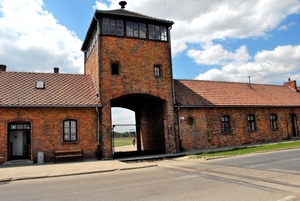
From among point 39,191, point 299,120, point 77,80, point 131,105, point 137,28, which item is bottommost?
point 39,191

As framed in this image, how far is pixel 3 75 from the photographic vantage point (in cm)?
1833

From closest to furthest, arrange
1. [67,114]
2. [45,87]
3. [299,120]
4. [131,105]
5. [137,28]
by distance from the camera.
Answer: [67,114] < [45,87] < [137,28] < [131,105] < [299,120]

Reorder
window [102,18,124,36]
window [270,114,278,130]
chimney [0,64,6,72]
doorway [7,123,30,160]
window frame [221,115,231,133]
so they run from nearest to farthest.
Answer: doorway [7,123,30,160] → window [102,18,124,36] → chimney [0,64,6,72] → window frame [221,115,231,133] → window [270,114,278,130]

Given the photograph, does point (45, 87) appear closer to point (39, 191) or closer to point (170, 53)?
point (170, 53)

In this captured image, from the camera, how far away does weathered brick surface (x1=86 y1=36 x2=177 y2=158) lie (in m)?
17.5

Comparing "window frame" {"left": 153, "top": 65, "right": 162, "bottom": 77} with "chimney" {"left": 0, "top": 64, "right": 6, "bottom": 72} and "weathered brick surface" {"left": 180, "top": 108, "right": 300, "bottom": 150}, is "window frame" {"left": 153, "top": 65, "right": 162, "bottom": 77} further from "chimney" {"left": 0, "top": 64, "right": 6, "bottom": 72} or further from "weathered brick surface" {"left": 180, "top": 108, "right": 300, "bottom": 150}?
"chimney" {"left": 0, "top": 64, "right": 6, "bottom": 72}

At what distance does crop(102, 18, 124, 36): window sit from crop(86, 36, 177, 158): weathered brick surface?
1.35 feet

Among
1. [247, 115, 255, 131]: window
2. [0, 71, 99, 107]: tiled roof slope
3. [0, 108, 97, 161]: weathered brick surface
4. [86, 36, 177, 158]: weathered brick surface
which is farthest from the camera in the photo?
[247, 115, 255, 131]: window

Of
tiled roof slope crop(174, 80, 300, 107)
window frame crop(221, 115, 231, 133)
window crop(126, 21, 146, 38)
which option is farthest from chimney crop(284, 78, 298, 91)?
window crop(126, 21, 146, 38)

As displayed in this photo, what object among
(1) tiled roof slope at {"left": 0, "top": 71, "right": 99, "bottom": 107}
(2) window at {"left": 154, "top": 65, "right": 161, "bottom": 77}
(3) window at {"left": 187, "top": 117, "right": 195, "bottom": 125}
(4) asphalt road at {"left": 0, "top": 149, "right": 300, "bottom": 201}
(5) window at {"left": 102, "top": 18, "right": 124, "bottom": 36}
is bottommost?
(4) asphalt road at {"left": 0, "top": 149, "right": 300, "bottom": 201}

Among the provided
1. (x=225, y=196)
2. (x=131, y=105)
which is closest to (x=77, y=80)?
(x=131, y=105)

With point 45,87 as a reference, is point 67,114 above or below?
below

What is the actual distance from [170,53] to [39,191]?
14521mm

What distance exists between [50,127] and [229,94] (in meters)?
16.2
